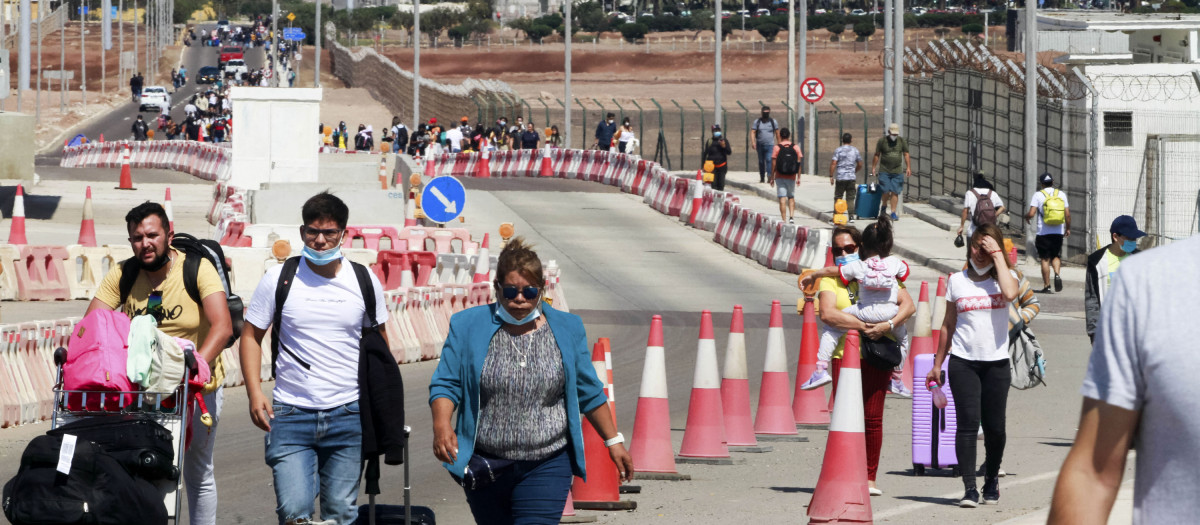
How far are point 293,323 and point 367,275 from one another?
0.34 meters

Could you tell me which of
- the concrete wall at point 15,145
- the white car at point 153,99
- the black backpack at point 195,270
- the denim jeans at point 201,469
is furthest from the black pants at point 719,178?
the white car at point 153,99

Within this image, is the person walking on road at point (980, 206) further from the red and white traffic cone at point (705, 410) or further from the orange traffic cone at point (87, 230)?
the red and white traffic cone at point (705, 410)

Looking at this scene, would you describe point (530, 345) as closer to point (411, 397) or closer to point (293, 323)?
point (293, 323)

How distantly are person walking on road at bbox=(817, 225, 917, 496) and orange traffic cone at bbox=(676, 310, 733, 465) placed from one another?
93 centimetres

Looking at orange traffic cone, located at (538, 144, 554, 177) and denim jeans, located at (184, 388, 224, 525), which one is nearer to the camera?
denim jeans, located at (184, 388, 224, 525)

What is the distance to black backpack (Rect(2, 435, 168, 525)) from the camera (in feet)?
19.0

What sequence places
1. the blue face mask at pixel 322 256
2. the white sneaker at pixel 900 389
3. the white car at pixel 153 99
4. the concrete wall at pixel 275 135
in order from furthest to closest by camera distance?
the white car at pixel 153 99
the concrete wall at pixel 275 135
the white sneaker at pixel 900 389
the blue face mask at pixel 322 256

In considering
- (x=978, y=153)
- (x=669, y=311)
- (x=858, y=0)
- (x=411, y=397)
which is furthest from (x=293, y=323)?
(x=858, y=0)

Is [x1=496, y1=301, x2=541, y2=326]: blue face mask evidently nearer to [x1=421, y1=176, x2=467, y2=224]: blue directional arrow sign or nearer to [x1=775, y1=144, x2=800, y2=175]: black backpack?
Answer: [x1=421, y1=176, x2=467, y2=224]: blue directional arrow sign

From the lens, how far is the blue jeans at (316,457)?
650 centimetres

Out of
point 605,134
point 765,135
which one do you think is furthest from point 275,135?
point 605,134

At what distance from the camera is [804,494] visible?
9.67 meters

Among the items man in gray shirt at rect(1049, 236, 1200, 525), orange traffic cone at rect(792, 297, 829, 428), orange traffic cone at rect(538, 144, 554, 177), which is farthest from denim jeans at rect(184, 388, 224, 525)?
orange traffic cone at rect(538, 144, 554, 177)

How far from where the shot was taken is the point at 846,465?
27.6ft
